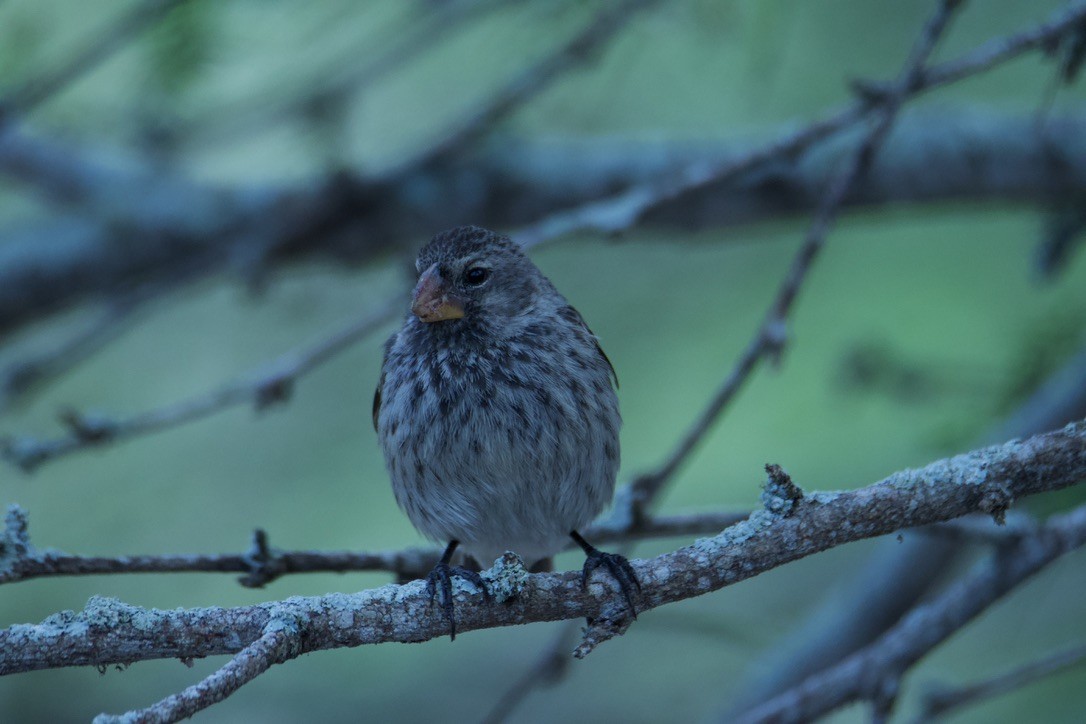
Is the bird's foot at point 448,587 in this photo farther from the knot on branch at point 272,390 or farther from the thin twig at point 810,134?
the thin twig at point 810,134

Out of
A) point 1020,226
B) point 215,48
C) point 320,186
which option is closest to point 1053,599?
point 1020,226

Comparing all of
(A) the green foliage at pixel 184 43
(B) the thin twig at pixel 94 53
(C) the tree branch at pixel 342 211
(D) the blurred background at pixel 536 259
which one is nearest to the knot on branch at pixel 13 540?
(D) the blurred background at pixel 536 259

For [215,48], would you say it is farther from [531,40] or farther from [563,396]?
[563,396]

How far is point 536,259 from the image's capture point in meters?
7.32

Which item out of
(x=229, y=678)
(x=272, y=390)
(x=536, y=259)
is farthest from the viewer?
(x=536, y=259)

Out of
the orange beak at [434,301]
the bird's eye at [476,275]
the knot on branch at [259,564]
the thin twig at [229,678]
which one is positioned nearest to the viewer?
the thin twig at [229,678]

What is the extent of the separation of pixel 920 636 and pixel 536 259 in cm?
449

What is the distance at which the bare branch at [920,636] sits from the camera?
3186 millimetres

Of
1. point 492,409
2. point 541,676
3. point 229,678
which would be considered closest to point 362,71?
point 492,409

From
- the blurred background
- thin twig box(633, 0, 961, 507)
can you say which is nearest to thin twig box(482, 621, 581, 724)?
the blurred background

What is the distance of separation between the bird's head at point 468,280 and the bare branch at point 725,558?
123 centimetres

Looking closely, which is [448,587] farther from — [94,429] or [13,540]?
[94,429]

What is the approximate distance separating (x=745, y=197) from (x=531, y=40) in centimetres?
117

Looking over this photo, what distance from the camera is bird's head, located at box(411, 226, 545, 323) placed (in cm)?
342
